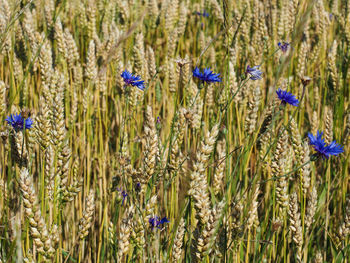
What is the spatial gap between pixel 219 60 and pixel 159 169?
74.3 inches

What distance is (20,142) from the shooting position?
112 cm

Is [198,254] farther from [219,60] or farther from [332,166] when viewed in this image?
[219,60]

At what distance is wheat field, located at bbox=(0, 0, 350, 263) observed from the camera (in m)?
0.98

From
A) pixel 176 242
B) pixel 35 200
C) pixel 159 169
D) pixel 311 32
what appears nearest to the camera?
pixel 35 200

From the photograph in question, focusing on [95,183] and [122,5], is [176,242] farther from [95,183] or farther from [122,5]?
[122,5]

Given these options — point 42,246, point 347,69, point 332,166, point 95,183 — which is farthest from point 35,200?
point 347,69

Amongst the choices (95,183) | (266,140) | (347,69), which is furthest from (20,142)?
(347,69)

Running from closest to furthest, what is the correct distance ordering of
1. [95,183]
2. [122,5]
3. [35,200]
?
1. [35,200]
2. [95,183]
3. [122,5]

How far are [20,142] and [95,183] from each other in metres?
0.65

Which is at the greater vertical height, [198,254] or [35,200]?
[35,200]

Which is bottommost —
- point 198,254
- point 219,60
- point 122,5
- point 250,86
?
point 198,254

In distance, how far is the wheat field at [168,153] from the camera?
38.7 inches

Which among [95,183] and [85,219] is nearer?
[85,219]

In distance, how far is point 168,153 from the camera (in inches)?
41.8
